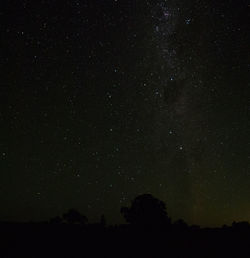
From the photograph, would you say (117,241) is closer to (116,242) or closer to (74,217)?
(116,242)

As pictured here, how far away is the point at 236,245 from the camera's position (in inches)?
795

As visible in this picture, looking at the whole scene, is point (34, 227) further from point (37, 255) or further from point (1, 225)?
point (37, 255)

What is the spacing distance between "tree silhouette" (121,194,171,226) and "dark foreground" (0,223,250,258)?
12.9 m

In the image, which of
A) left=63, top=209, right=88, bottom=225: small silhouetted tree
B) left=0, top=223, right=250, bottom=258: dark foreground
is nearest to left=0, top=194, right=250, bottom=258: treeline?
left=0, top=223, right=250, bottom=258: dark foreground

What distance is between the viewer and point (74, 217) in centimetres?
4794

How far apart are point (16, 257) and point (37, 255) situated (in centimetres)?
101

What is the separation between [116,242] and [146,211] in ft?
62.6

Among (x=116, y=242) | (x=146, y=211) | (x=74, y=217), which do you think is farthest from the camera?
(x=74, y=217)

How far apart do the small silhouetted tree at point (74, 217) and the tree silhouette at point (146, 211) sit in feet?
32.7

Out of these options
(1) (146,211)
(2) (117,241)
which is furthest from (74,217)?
(2) (117,241)

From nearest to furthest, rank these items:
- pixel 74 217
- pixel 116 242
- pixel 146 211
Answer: pixel 116 242
pixel 146 211
pixel 74 217

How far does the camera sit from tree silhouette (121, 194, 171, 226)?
38.2 meters

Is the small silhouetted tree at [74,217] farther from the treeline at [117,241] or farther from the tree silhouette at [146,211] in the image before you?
the treeline at [117,241]

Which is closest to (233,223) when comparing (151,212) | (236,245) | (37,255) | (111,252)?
(236,245)
